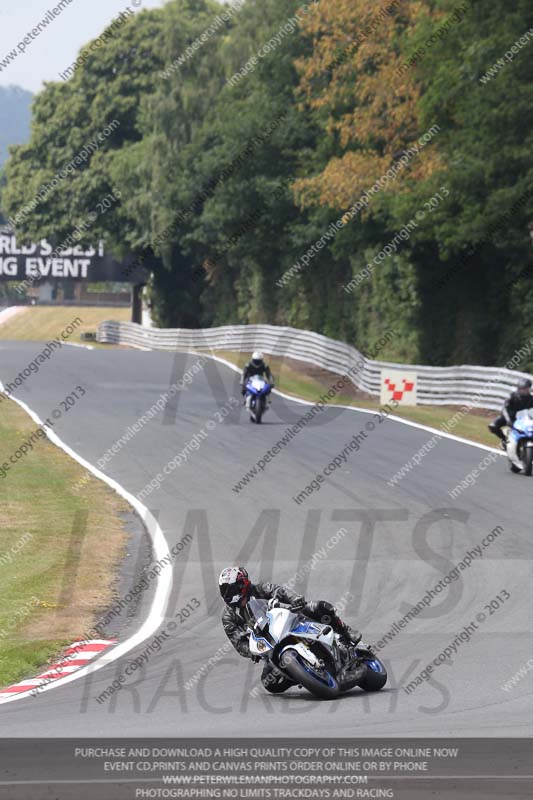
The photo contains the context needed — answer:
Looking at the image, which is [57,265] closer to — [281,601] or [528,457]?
[528,457]

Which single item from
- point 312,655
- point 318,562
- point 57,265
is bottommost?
point 318,562

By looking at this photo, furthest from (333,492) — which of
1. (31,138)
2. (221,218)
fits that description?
(31,138)

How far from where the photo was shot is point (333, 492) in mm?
19797

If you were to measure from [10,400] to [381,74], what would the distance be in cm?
1614

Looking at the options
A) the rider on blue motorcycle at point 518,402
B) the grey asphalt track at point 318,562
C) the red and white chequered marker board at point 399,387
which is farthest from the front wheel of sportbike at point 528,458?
the red and white chequered marker board at point 399,387

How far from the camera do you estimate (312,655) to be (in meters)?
9.55

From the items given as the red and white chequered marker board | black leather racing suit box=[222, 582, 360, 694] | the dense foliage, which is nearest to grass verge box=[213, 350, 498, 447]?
the red and white chequered marker board

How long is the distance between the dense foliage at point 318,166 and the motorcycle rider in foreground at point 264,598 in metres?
25.4

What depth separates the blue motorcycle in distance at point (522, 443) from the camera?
2066 cm

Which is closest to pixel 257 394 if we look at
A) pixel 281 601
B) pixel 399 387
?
pixel 399 387

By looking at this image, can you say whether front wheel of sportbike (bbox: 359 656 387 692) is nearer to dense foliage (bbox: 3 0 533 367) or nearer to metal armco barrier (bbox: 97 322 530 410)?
metal armco barrier (bbox: 97 322 530 410)

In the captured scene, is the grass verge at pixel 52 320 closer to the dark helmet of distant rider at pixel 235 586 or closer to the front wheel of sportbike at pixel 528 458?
the front wheel of sportbike at pixel 528 458

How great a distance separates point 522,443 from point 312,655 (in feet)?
39.3

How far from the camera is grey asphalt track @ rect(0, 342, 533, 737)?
29.5ft
